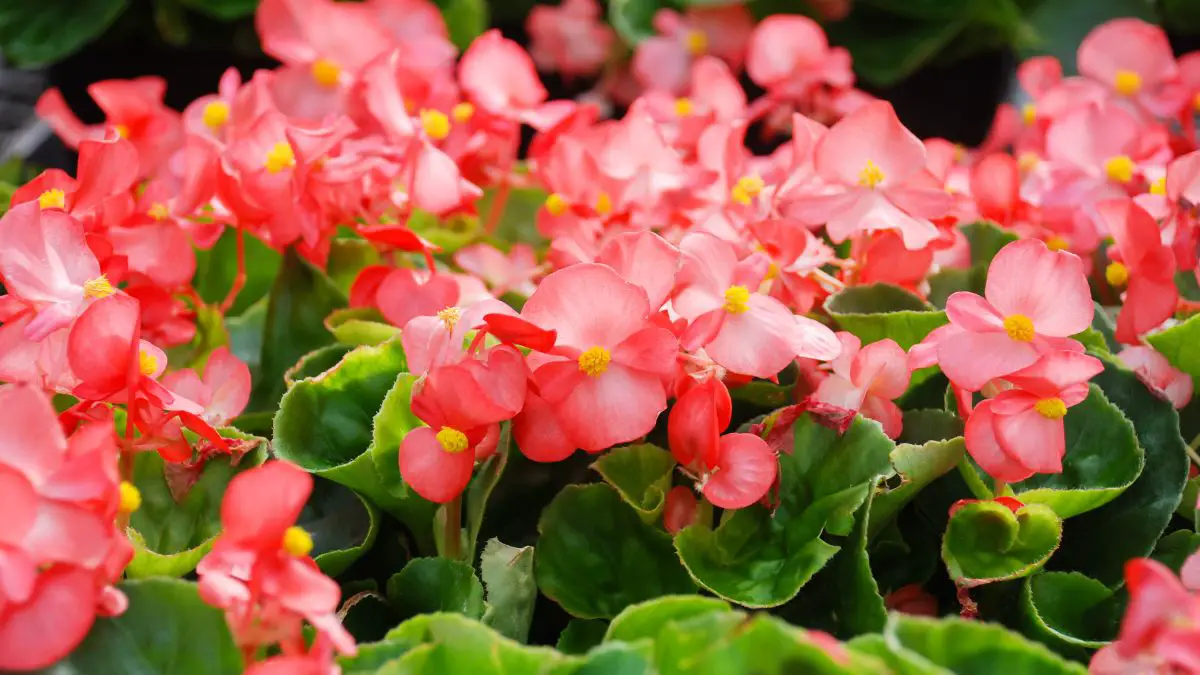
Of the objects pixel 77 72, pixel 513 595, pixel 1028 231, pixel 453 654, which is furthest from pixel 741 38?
pixel 453 654

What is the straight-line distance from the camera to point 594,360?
48 cm

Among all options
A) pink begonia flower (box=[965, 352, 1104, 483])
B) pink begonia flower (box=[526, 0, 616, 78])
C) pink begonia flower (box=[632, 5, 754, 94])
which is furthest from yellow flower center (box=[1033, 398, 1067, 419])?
pink begonia flower (box=[526, 0, 616, 78])

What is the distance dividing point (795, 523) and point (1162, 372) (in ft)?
0.76

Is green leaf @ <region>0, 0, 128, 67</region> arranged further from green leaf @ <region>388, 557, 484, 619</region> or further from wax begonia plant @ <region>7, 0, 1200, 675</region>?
green leaf @ <region>388, 557, 484, 619</region>

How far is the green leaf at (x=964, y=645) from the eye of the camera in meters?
0.40

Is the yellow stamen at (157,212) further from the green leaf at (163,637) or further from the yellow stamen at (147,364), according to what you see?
the green leaf at (163,637)

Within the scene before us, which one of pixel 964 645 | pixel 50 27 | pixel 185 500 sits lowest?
pixel 50 27

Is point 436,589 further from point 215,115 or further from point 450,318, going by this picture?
point 215,115

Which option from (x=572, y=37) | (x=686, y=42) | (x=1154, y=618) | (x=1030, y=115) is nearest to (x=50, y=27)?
(x=572, y=37)

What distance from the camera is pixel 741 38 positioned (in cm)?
128

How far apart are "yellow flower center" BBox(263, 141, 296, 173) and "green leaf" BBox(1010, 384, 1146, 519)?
1.34ft

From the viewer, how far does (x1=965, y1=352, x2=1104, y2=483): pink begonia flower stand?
0.47 meters

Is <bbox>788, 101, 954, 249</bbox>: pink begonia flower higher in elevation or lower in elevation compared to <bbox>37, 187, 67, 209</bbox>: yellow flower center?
higher

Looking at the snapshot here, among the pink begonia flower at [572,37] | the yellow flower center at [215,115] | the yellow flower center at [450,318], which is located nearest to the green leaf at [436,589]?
the yellow flower center at [450,318]
